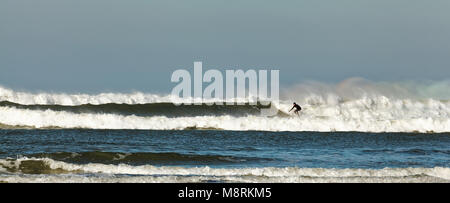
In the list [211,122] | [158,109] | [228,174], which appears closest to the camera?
[228,174]

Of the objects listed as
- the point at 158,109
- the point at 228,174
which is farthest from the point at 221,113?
the point at 228,174

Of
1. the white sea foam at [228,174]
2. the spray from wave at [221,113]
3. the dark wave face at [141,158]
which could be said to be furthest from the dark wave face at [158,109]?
the white sea foam at [228,174]

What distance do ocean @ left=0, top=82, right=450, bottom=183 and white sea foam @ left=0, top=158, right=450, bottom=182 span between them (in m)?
0.02

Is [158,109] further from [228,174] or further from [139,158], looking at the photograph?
[228,174]

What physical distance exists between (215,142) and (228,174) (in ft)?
28.1

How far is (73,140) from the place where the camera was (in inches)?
931

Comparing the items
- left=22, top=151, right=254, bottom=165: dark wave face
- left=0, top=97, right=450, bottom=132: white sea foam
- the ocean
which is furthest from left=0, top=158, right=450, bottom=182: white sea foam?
left=0, top=97, right=450, bottom=132: white sea foam

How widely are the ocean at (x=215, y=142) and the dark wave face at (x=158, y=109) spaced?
6 centimetres

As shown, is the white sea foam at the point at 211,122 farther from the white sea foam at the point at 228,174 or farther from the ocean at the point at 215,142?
the white sea foam at the point at 228,174

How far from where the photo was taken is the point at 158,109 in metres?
39.1

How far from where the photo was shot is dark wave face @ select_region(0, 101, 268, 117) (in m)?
37.4

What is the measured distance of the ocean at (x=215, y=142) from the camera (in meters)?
16.0

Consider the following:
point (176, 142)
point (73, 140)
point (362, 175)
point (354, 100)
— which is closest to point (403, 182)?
point (362, 175)

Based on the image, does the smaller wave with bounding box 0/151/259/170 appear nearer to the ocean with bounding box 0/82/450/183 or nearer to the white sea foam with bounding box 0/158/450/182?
the ocean with bounding box 0/82/450/183
